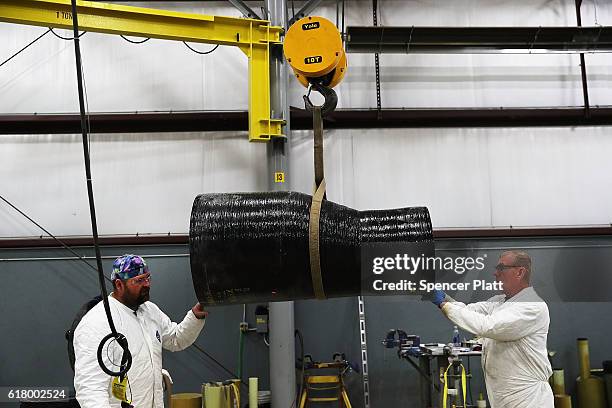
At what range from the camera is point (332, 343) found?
477 centimetres

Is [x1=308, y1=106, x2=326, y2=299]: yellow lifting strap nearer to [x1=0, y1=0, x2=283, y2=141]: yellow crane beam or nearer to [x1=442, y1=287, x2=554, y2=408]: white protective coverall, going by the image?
[x1=442, y1=287, x2=554, y2=408]: white protective coverall

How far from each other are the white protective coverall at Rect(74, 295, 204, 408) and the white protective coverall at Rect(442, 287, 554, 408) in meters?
1.42

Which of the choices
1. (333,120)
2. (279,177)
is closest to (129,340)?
(279,177)

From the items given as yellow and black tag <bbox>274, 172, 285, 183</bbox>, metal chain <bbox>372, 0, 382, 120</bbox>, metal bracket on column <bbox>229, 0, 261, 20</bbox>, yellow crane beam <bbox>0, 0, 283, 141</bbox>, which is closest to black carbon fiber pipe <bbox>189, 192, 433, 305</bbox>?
yellow crane beam <bbox>0, 0, 283, 141</bbox>

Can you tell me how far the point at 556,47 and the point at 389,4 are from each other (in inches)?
59.6

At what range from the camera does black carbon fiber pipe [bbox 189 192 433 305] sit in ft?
4.12

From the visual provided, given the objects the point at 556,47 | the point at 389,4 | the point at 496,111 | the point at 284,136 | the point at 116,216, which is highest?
the point at 389,4

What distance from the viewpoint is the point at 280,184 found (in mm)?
4379

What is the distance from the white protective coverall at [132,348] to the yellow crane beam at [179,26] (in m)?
1.81

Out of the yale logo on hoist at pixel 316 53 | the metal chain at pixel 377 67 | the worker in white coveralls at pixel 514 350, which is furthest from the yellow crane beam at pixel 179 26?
the yale logo on hoist at pixel 316 53

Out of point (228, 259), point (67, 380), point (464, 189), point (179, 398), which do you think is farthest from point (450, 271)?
point (67, 380)

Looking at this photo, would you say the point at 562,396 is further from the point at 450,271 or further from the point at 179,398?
the point at 450,271

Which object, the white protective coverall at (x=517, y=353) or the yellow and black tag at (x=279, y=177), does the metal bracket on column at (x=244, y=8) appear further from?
the white protective coverall at (x=517, y=353)

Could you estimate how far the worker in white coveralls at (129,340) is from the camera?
2227mm
